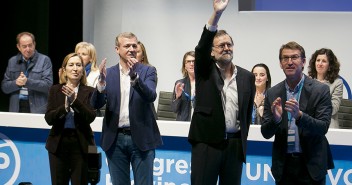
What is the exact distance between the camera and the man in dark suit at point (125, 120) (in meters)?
5.98

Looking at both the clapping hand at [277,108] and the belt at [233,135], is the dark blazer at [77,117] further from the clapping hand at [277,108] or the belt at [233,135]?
the clapping hand at [277,108]

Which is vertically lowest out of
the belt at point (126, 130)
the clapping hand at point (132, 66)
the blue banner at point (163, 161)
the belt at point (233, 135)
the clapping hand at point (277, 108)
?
the blue banner at point (163, 161)

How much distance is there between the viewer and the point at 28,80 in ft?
27.8

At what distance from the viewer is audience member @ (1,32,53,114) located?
8500 mm

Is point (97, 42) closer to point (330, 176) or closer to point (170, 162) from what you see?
point (170, 162)

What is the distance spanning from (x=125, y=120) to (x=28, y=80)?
282 cm

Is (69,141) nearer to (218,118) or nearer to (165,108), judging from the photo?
(218,118)

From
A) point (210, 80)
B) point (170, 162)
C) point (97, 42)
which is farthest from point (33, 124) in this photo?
point (97, 42)

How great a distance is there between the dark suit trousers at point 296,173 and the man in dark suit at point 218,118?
1.12 feet

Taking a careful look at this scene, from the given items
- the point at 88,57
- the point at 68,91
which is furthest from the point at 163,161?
the point at 88,57

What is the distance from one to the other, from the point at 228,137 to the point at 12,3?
628cm

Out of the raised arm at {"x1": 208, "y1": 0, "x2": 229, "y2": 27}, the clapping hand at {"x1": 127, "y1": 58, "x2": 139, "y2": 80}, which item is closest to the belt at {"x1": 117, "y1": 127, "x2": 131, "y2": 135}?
the clapping hand at {"x1": 127, "y1": 58, "x2": 139, "y2": 80}

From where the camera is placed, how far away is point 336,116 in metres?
8.09

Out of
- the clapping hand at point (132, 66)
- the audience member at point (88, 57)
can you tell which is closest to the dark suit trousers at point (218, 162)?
the clapping hand at point (132, 66)
